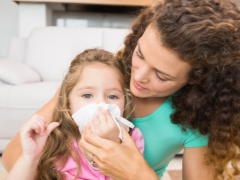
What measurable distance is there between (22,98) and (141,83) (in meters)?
1.17

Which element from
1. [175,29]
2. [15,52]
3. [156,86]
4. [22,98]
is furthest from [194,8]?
[15,52]

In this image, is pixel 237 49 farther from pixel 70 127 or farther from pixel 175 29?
pixel 70 127

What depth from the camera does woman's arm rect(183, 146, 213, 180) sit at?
105cm

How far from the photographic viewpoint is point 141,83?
35.4 inches

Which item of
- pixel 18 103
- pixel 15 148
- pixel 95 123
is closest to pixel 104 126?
pixel 95 123

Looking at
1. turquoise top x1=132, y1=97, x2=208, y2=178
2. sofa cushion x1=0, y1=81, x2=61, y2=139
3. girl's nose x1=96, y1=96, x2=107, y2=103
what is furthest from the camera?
sofa cushion x1=0, y1=81, x2=61, y2=139

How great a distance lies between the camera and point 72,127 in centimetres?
97

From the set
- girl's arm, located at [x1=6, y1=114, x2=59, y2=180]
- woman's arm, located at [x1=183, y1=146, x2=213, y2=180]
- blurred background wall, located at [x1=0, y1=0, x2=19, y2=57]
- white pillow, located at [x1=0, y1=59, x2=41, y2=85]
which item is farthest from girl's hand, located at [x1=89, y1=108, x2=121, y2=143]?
blurred background wall, located at [x1=0, y1=0, x2=19, y2=57]

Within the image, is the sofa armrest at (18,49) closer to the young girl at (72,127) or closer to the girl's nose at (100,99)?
the young girl at (72,127)

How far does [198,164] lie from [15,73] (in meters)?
1.48

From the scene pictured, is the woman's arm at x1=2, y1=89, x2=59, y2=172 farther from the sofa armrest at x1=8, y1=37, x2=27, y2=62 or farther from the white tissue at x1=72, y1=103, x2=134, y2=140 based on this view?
the sofa armrest at x1=8, y1=37, x2=27, y2=62

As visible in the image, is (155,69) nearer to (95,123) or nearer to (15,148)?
(95,123)

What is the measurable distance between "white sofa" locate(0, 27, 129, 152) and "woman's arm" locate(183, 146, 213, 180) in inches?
42.9

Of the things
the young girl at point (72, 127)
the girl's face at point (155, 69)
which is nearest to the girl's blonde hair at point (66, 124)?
the young girl at point (72, 127)
